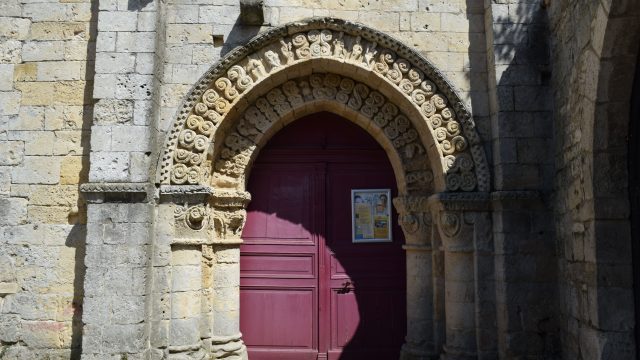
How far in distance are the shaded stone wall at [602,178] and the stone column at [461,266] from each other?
831mm

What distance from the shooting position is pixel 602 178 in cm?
366

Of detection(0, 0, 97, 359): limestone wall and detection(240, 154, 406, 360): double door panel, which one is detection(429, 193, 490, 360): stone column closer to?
detection(240, 154, 406, 360): double door panel

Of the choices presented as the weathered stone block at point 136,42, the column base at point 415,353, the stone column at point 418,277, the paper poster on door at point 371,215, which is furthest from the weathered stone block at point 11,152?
the column base at point 415,353

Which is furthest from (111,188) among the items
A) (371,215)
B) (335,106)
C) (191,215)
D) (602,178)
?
(602,178)

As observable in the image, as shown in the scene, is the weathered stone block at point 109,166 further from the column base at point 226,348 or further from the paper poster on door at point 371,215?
the paper poster on door at point 371,215

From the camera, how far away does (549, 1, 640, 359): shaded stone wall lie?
3475 mm

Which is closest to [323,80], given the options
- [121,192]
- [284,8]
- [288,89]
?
[288,89]

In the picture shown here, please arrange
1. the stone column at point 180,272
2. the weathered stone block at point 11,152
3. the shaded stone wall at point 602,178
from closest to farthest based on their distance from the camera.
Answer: the shaded stone wall at point 602,178, the stone column at point 180,272, the weathered stone block at point 11,152

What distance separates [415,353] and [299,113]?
2517 mm

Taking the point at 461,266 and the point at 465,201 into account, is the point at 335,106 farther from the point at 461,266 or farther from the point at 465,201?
the point at 461,266

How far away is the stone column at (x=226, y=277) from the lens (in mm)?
4816

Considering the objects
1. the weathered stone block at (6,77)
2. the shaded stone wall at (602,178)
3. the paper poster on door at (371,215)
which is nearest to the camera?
the shaded stone wall at (602,178)

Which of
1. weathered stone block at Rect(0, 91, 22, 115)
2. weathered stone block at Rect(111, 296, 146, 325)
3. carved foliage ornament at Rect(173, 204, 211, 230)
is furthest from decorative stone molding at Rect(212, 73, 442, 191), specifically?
weathered stone block at Rect(0, 91, 22, 115)

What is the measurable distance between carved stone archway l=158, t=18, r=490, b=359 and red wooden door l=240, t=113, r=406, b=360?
0.27 m
